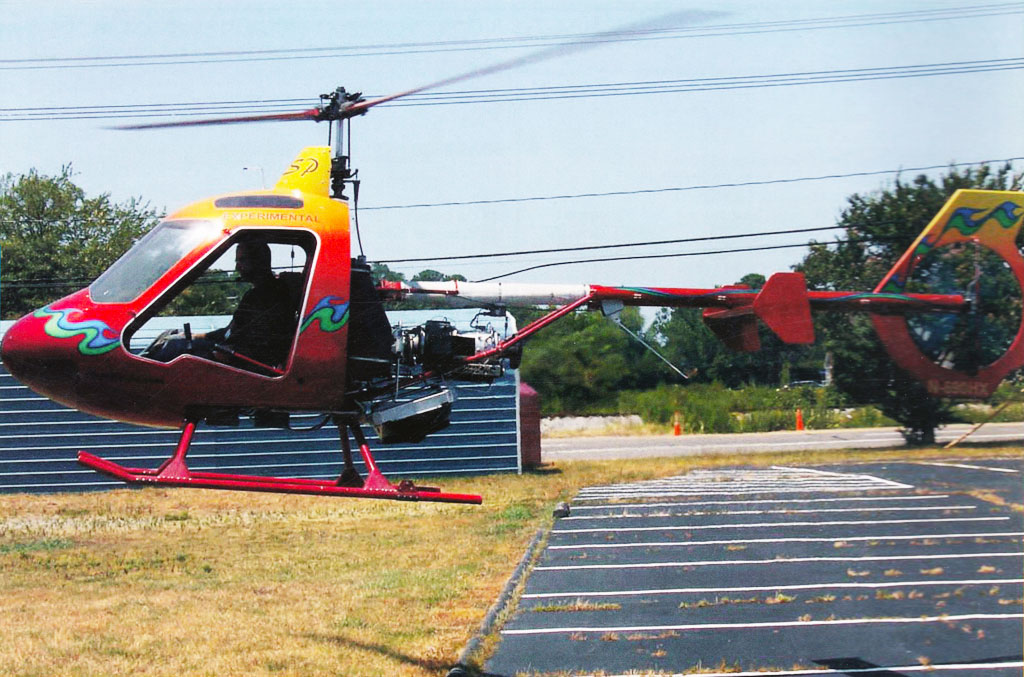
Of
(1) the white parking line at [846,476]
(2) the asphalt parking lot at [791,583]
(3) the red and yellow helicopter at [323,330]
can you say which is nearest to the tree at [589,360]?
(3) the red and yellow helicopter at [323,330]

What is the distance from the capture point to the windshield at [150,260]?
8750 millimetres

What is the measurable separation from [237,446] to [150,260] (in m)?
12.2

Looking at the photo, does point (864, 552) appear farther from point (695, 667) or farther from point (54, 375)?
point (54, 375)

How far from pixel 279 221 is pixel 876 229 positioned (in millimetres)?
5047

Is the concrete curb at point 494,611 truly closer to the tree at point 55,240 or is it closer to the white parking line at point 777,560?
the white parking line at point 777,560

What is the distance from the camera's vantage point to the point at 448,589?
13609 mm

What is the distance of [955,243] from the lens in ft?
31.9

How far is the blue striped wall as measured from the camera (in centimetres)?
2039

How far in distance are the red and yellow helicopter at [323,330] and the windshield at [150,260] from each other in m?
0.02

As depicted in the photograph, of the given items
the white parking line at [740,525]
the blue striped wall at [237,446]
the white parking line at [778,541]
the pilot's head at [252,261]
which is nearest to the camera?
the pilot's head at [252,261]

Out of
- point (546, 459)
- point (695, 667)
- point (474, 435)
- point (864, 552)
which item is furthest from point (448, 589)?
point (546, 459)

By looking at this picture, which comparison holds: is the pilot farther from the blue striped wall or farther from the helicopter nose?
the blue striped wall

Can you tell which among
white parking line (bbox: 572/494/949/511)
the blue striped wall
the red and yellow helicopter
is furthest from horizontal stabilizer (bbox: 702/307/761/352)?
the blue striped wall

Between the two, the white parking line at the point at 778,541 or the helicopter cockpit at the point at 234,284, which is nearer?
the helicopter cockpit at the point at 234,284
